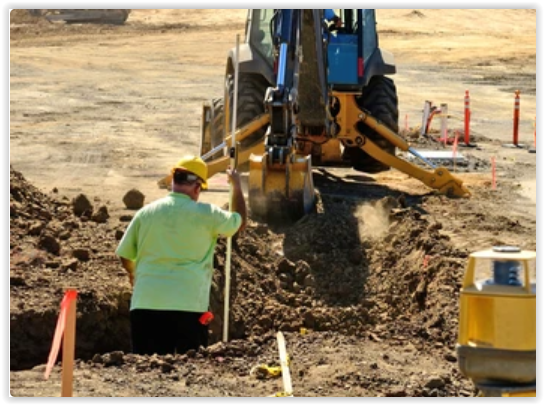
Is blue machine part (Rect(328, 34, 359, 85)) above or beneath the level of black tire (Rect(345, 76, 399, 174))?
above

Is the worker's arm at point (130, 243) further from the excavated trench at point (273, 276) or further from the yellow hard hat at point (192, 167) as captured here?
the excavated trench at point (273, 276)

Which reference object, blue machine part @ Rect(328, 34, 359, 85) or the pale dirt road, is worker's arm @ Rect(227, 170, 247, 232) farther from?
blue machine part @ Rect(328, 34, 359, 85)

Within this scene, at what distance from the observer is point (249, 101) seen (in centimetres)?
1839

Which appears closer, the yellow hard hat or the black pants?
the yellow hard hat

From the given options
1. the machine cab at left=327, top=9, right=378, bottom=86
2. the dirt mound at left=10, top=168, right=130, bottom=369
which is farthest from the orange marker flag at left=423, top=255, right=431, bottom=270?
the machine cab at left=327, top=9, right=378, bottom=86

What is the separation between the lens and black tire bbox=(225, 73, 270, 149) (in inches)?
722

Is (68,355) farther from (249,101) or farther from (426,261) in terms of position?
(249,101)

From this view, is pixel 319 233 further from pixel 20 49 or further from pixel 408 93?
pixel 20 49

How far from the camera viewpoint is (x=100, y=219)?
15.3m

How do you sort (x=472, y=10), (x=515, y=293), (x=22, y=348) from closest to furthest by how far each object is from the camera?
(x=515, y=293) < (x=22, y=348) < (x=472, y=10)

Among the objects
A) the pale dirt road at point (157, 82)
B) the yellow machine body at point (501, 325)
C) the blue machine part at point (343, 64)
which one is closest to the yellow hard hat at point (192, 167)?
the yellow machine body at point (501, 325)

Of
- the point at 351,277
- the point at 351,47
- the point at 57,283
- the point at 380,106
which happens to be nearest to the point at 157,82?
the point at 380,106
